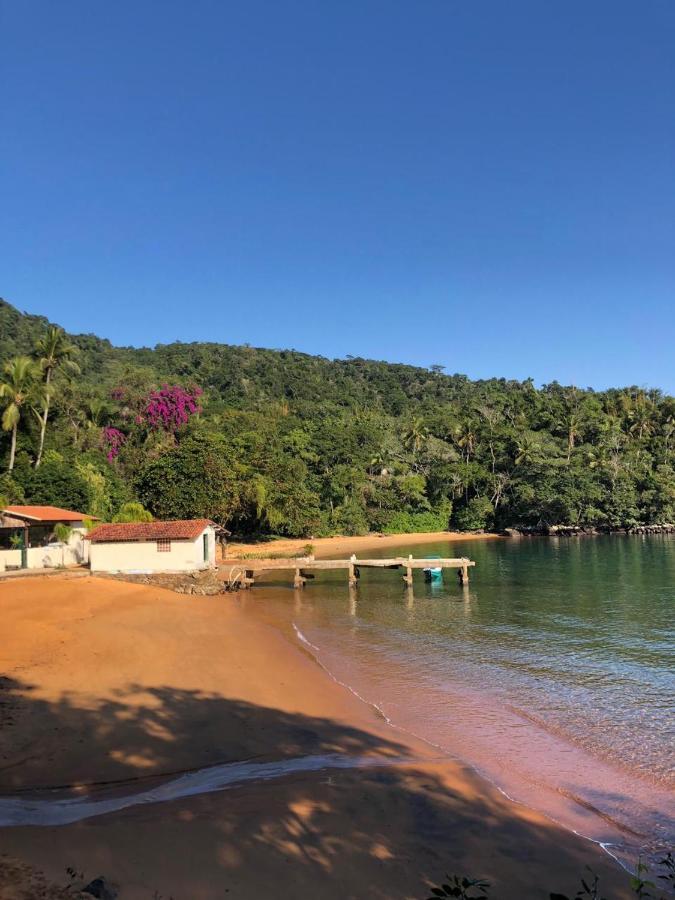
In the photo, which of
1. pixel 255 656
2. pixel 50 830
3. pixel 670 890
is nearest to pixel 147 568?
pixel 255 656

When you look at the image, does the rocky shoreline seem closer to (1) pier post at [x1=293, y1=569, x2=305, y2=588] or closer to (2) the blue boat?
(2) the blue boat

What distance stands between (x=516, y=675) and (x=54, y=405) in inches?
1977

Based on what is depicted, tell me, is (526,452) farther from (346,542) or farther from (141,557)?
(141,557)

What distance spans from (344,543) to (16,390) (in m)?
34.1

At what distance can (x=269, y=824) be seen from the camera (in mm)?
7238

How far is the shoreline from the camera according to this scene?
5274cm

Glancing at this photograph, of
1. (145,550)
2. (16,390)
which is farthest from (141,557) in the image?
(16,390)

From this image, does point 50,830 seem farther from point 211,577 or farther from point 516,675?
point 211,577

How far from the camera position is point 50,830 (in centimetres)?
651

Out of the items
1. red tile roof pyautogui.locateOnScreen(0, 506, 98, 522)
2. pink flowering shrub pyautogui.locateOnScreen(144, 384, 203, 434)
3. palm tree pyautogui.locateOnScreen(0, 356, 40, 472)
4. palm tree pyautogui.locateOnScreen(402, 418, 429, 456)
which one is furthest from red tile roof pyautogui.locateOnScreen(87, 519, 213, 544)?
palm tree pyautogui.locateOnScreen(402, 418, 429, 456)

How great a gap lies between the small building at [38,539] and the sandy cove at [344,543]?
1256 cm

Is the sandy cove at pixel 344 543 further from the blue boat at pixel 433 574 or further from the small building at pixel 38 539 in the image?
the blue boat at pixel 433 574

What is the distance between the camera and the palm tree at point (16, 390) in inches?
1726

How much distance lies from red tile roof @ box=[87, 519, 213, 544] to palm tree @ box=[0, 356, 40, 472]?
56.3 feet
